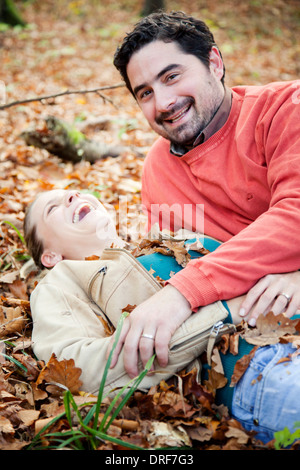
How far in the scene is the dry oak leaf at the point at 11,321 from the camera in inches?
108

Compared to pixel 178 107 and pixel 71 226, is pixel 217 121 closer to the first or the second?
pixel 178 107

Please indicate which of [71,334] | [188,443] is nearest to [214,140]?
[71,334]

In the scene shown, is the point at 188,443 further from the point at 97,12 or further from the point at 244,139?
the point at 97,12

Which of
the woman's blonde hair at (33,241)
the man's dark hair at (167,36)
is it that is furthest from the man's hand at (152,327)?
the man's dark hair at (167,36)

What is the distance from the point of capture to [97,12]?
602 inches

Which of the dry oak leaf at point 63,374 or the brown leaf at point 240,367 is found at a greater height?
the brown leaf at point 240,367

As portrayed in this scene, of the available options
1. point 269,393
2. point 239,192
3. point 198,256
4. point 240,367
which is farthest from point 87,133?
point 269,393

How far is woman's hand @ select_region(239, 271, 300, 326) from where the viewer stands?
2.08m

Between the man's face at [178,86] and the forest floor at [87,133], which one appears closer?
the forest floor at [87,133]

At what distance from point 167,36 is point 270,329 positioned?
1984 mm

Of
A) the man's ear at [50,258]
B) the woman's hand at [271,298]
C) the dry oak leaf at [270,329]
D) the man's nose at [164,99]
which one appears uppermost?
the man's nose at [164,99]

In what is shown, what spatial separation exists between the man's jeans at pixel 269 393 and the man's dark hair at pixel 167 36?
6.53ft

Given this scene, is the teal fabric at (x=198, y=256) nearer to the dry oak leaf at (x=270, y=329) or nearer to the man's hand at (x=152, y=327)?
the dry oak leaf at (x=270, y=329)

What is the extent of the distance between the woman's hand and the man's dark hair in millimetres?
1616
